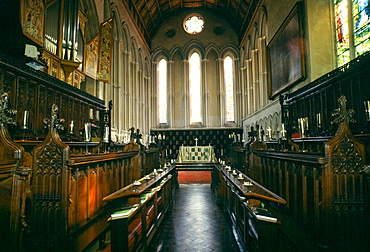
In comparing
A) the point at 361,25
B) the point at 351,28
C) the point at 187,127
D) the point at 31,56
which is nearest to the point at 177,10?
the point at 187,127

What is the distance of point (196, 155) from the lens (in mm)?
13961

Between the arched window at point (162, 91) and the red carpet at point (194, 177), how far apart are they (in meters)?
8.29

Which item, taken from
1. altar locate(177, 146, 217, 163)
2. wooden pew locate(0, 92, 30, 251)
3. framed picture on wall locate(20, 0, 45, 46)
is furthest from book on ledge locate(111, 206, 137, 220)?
altar locate(177, 146, 217, 163)

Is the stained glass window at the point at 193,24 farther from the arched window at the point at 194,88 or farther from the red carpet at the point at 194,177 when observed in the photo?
the red carpet at the point at 194,177

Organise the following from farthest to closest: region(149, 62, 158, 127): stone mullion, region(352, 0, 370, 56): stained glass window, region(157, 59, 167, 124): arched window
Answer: region(157, 59, 167, 124): arched window → region(149, 62, 158, 127): stone mullion → region(352, 0, 370, 56): stained glass window

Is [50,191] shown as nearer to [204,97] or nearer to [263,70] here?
[263,70]

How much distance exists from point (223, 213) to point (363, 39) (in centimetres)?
602

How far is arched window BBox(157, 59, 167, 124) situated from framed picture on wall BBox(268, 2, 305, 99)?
9894 mm

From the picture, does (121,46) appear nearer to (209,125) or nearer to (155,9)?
(155,9)

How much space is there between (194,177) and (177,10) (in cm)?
1482

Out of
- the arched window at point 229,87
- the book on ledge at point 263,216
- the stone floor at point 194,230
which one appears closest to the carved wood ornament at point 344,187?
the book on ledge at point 263,216

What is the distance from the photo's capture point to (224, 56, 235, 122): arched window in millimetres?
19250

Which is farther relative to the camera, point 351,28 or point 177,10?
point 177,10

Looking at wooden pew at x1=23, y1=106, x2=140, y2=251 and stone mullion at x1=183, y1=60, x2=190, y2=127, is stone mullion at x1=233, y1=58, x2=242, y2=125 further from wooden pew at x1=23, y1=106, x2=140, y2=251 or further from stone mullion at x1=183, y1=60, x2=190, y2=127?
wooden pew at x1=23, y1=106, x2=140, y2=251
